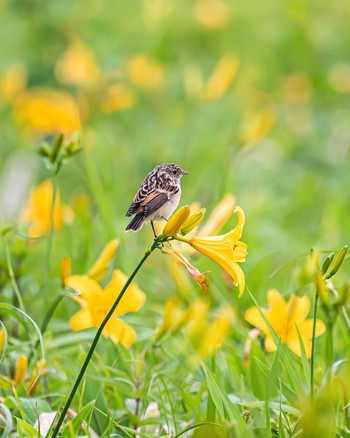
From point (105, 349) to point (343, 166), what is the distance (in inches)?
99.4

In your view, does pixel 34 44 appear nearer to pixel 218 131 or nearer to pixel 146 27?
pixel 146 27

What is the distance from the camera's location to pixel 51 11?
5145mm

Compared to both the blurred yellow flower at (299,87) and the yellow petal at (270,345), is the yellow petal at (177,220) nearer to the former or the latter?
the yellow petal at (270,345)

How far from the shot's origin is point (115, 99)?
5.05m

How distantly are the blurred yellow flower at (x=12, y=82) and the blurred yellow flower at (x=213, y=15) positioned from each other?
120 centimetres

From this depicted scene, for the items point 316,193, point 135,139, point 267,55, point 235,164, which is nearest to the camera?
point 316,193

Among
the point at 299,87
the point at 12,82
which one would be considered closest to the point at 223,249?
the point at 12,82

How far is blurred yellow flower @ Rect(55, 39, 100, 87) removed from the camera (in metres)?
4.87

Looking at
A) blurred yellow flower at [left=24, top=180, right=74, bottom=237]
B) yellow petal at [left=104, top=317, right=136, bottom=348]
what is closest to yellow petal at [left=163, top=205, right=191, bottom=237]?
yellow petal at [left=104, top=317, right=136, bottom=348]

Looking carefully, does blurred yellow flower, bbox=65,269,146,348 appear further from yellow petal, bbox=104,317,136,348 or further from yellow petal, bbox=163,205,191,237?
yellow petal, bbox=163,205,191,237

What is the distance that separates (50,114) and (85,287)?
2356mm

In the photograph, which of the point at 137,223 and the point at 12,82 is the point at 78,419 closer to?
the point at 137,223

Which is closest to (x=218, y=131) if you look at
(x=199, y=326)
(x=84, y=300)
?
(x=84, y=300)

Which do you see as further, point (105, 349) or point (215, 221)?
point (105, 349)
